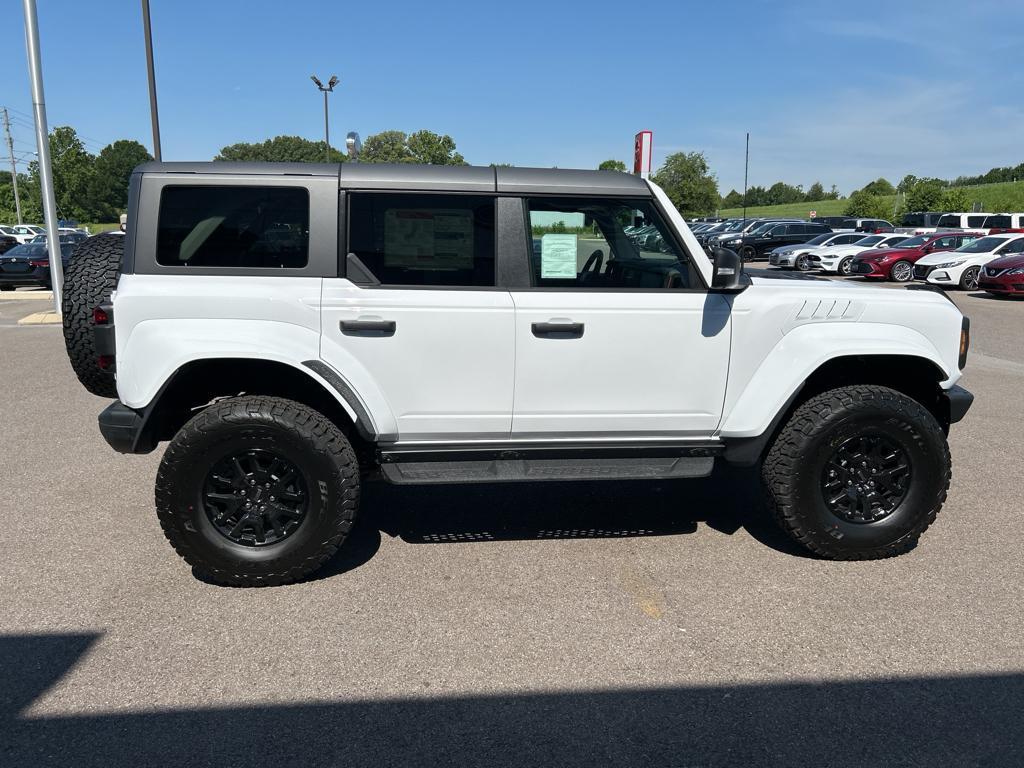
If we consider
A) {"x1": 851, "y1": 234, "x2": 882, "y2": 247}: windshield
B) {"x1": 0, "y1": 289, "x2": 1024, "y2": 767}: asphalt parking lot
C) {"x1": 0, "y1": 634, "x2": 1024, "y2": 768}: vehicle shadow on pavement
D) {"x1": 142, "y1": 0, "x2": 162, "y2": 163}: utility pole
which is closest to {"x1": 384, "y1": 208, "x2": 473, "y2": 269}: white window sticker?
{"x1": 0, "y1": 289, "x2": 1024, "y2": 767}: asphalt parking lot

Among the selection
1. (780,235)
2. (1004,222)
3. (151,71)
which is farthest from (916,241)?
(151,71)

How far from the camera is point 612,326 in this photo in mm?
3793

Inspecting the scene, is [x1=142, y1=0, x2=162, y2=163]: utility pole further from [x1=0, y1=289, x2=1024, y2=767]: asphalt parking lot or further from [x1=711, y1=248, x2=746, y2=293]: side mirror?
[x1=711, y1=248, x2=746, y2=293]: side mirror

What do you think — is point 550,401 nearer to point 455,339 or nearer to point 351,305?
point 455,339

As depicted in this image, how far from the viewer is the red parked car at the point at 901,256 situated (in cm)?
2216

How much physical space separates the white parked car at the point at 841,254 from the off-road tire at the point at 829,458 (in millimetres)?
22447

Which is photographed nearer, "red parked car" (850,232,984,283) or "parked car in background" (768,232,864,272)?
"red parked car" (850,232,984,283)

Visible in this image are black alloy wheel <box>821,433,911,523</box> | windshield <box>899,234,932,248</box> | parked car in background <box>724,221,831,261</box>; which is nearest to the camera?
black alloy wheel <box>821,433,911,523</box>

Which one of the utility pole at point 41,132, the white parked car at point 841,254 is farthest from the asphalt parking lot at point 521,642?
the white parked car at point 841,254

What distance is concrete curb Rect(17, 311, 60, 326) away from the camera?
14.0 meters

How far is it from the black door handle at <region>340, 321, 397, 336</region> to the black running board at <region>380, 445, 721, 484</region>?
0.58 metres

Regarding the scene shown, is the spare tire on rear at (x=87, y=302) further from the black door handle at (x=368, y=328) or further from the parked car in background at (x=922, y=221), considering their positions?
the parked car in background at (x=922, y=221)

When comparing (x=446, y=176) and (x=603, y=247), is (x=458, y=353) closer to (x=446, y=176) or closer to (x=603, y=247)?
(x=446, y=176)

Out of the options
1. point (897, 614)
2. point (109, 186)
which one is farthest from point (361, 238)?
point (109, 186)
